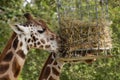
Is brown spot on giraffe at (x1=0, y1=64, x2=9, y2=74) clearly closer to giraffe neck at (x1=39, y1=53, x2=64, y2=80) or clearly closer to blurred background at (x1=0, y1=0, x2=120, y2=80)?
giraffe neck at (x1=39, y1=53, x2=64, y2=80)

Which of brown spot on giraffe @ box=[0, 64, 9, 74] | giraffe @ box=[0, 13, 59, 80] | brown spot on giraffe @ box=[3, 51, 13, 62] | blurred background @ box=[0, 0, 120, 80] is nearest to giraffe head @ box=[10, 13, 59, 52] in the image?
giraffe @ box=[0, 13, 59, 80]

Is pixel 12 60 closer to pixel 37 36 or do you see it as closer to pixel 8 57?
pixel 8 57

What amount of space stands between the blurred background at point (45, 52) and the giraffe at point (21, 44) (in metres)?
0.62

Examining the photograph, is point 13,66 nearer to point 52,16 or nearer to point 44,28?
point 44,28

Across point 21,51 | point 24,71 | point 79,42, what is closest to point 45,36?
point 21,51

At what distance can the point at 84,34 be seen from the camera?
326 centimetres

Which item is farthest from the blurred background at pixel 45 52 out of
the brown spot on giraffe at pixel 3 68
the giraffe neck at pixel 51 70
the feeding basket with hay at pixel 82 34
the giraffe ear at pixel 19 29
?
the feeding basket with hay at pixel 82 34

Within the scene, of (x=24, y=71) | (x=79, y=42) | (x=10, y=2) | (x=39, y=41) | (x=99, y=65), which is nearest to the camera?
(x=79, y=42)

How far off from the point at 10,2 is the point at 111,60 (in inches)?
98.9

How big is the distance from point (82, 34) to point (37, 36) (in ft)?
1.88

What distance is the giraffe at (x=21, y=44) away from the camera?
11.3 feet

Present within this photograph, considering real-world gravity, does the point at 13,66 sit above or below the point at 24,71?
above

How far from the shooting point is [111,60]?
696 cm

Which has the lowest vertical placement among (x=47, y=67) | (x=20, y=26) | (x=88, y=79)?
(x=88, y=79)
